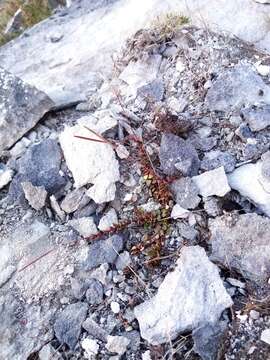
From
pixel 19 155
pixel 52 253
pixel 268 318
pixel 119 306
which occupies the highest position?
pixel 19 155

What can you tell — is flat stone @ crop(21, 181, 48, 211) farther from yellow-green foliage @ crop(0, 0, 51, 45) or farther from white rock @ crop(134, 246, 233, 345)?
yellow-green foliage @ crop(0, 0, 51, 45)

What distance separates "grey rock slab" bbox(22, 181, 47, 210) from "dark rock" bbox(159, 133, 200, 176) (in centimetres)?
109

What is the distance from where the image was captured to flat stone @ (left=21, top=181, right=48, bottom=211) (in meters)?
4.75

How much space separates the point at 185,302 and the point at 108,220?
40.7 inches

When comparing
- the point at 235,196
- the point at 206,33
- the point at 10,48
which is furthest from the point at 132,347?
the point at 10,48

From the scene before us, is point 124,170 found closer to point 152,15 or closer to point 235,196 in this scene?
point 235,196

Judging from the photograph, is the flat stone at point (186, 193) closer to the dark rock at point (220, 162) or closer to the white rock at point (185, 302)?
the dark rock at point (220, 162)

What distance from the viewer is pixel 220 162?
15.3 feet

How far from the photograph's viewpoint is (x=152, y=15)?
7332 millimetres

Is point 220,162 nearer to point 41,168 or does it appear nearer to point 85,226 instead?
point 85,226

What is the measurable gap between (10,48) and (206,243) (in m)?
5.94

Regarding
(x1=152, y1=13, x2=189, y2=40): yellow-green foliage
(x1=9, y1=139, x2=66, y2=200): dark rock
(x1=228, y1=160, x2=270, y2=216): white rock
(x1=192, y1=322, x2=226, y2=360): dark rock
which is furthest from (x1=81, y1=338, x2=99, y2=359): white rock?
(x1=152, y1=13, x2=189, y2=40): yellow-green foliage

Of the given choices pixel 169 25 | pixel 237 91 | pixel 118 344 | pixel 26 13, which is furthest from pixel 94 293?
pixel 26 13

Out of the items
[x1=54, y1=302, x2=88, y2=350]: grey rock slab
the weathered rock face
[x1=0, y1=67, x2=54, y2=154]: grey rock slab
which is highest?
[x1=0, y1=67, x2=54, y2=154]: grey rock slab
